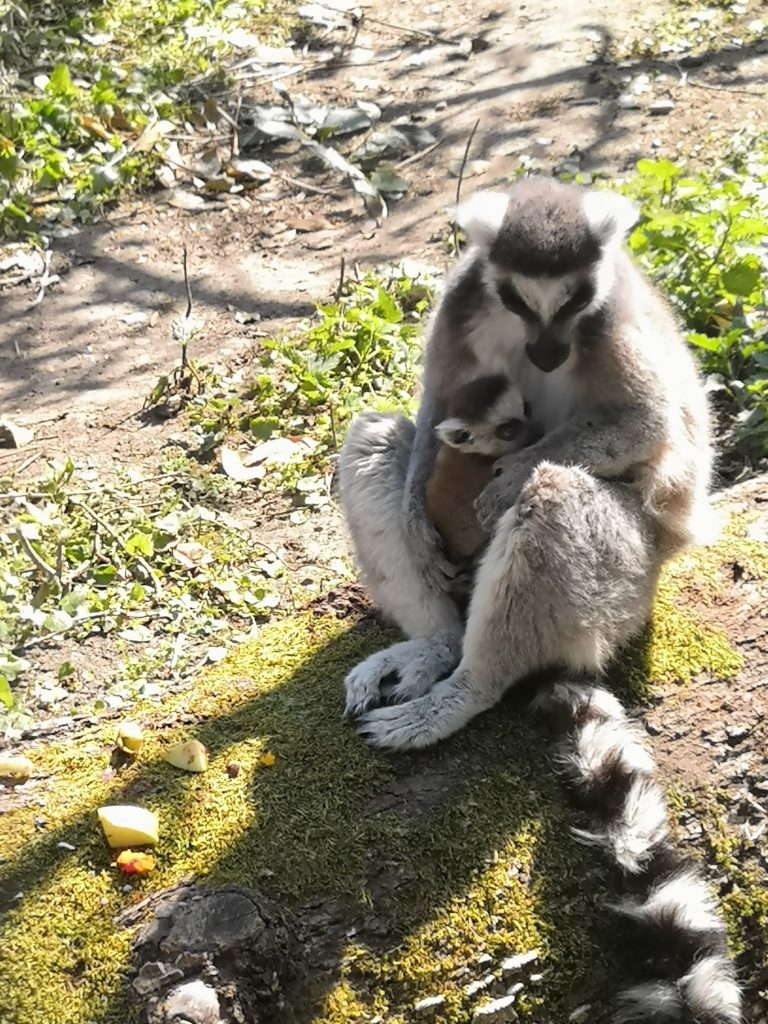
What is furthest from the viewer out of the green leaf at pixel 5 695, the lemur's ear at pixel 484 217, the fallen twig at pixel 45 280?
the fallen twig at pixel 45 280

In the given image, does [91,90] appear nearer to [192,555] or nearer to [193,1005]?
[192,555]

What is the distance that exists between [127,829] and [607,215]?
2664 millimetres

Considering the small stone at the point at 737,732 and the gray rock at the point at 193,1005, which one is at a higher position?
the gray rock at the point at 193,1005

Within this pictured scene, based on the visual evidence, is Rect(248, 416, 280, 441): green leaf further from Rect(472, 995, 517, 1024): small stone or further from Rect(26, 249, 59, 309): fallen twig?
Rect(472, 995, 517, 1024): small stone

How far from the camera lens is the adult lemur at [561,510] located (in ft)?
10.6

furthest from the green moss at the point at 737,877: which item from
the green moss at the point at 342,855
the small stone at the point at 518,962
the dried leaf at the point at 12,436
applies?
the dried leaf at the point at 12,436

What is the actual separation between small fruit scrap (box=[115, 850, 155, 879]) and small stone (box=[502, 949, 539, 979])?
3.28 feet

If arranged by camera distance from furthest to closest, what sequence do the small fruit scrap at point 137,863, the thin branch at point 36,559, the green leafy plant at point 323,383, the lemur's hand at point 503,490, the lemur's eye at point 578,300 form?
the green leafy plant at point 323,383 < the thin branch at point 36,559 < the lemur's eye at point 578,300 < the lemur's hand at point 503,490 < the small fruit scrap at point 137,863

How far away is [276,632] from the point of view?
4.20 m

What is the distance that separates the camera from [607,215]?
408 centimetres

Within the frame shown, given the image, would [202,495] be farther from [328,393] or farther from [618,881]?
[618,881]

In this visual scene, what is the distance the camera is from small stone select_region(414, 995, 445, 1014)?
291cm

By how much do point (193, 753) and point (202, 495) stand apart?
298 centimetres

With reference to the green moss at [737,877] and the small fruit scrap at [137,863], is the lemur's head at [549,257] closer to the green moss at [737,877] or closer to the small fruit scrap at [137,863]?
the green moss at [737,877]
